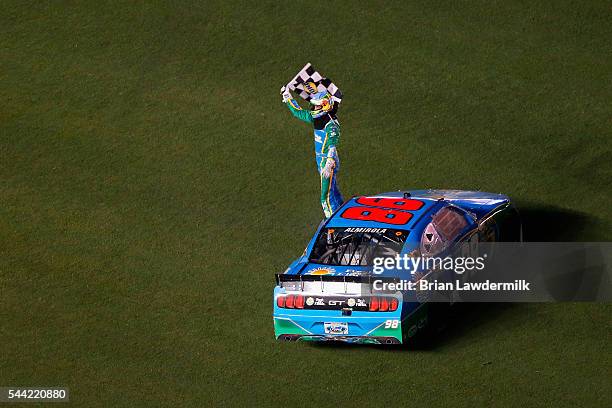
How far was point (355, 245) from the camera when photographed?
13.8 m

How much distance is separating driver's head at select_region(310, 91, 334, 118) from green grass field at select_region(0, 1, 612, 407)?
74.5 inches

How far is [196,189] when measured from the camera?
17844mm

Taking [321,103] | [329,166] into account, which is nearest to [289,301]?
[329,166]

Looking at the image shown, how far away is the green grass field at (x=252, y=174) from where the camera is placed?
43.4ft

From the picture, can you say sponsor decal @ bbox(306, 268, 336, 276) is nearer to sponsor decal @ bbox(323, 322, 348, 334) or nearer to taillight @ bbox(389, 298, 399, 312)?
sponsor decal @ bbox(323, 322, 348, 334)

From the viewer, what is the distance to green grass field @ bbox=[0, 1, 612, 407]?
43.4 ft

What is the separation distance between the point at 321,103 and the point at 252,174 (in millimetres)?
2931

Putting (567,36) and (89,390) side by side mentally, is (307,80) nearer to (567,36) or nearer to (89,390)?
(89,390)

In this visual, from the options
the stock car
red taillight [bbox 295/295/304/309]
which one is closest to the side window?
the stock car

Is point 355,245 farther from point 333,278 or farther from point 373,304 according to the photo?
point 373,304

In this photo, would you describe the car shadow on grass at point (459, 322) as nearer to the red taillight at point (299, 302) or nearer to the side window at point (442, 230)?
the side window at point (442, 230)

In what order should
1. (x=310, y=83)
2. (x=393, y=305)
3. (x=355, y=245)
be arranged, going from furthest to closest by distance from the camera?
(x=310, y=83)
(x=355, y=245)
(x=393, y=305)

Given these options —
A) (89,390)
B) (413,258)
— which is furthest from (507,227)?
(89,390)

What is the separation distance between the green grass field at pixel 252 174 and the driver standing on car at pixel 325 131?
976 mm
